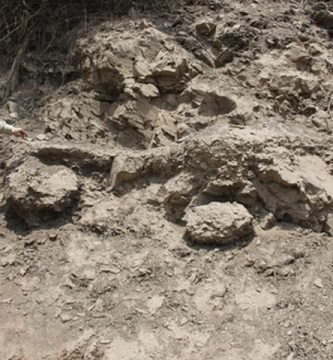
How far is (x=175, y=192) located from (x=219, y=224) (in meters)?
0.42

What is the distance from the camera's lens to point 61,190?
3.34 meters

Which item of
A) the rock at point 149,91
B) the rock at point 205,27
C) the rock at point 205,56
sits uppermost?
the rock at point 205,27

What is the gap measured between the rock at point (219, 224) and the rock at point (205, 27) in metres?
1.76

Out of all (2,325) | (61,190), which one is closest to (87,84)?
(61,190)

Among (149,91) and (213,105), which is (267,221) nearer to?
(213,105)

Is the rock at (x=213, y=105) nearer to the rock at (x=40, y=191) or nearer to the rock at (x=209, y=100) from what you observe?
the rock at (x=209, y=100)

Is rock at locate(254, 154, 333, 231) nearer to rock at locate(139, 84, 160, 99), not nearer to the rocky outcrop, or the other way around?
the rocky outcrop

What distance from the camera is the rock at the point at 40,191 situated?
3303 mm

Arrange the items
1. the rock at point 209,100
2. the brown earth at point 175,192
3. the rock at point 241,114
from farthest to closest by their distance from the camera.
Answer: the rock at point 209,100, the rock at point 241,114, the brown earth at point 175,192

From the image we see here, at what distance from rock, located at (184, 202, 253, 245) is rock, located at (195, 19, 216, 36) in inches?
69.4

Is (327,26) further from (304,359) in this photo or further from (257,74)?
(304,359)

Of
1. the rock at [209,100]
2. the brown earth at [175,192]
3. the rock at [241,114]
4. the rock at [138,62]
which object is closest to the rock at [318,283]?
the brown earth at [175,192]

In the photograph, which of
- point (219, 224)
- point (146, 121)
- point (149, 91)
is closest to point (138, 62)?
point (149, 91)

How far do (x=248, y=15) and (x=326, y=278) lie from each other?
8.04ft
